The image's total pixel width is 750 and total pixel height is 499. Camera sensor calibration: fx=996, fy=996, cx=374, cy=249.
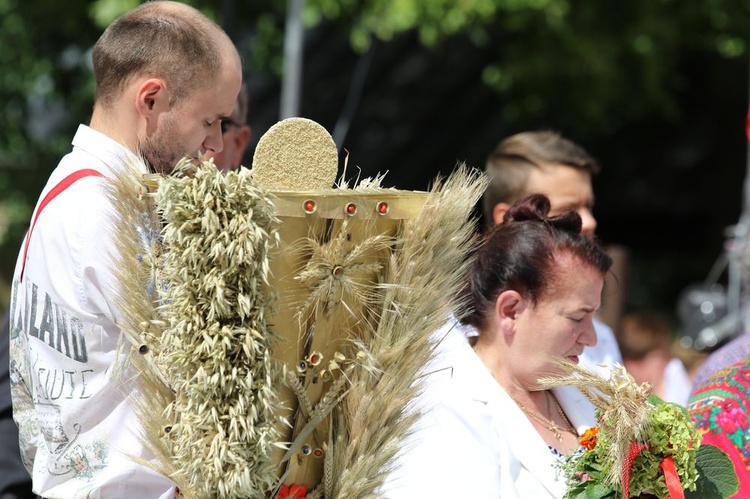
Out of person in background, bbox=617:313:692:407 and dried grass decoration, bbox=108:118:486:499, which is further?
person in background, bbox=617:313:692:407

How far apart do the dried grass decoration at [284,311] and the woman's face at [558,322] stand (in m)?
0.72

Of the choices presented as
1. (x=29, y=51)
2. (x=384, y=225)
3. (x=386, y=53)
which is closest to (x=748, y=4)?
(x=386, y=53)

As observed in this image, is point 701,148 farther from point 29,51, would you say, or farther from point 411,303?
point 411,303

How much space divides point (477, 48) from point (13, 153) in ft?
13.3

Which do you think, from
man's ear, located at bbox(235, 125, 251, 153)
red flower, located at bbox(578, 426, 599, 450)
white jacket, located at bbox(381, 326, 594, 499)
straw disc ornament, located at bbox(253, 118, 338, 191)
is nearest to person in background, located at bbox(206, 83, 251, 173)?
man's ear, located at bbox(235, 125, 251, 153)

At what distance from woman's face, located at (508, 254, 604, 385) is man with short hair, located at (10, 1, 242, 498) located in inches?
36.4

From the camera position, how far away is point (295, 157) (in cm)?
168

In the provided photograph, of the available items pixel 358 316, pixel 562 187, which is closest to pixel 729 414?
pixel 562 187

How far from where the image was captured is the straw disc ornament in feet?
5.42

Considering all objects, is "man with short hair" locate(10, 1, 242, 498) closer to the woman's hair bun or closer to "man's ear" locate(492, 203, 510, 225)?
the woman's hair bun

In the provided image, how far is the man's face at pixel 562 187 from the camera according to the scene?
330 cm

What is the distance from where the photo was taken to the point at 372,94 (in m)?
8.47

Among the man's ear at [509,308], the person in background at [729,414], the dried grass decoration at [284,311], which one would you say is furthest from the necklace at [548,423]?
the dried grass decoration at [284,311]

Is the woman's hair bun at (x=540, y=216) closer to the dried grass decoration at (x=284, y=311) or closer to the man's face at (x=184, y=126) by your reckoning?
the dried grass decoration at (x=284, y=311)
